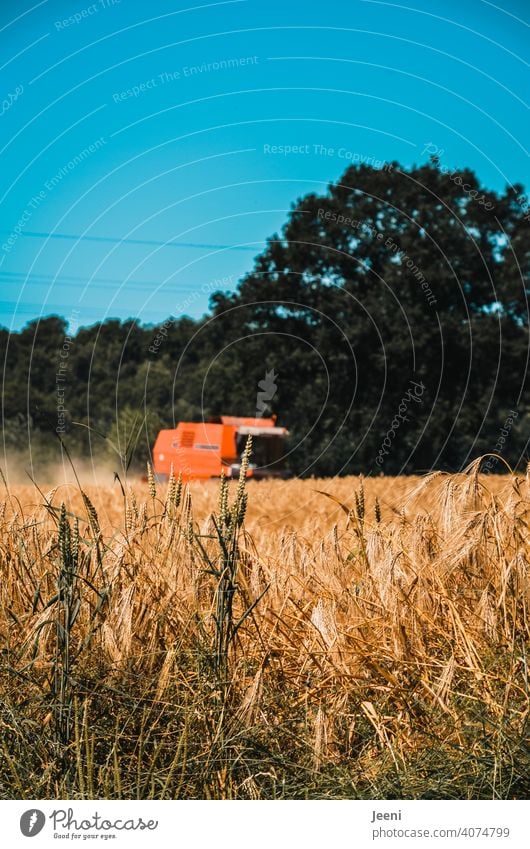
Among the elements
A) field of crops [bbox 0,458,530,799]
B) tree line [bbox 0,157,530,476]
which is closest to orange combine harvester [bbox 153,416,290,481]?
tree line [bbox 0,157,530,476]

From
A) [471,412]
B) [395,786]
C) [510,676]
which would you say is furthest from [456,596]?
[471,412]

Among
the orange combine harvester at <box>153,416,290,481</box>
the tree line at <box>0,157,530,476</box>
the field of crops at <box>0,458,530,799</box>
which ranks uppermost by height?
the tree line at <box>0,157,530,476</box>

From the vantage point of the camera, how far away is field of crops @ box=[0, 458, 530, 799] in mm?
3230

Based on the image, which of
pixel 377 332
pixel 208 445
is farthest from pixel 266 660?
pixel 377 332

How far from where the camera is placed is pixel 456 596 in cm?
409

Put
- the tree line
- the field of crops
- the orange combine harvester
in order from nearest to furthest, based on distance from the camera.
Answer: the field of crops → the orange combine harvester → the tree line

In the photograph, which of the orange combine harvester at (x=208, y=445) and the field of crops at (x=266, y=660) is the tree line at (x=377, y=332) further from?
the field of crops at (x=266, y=660)

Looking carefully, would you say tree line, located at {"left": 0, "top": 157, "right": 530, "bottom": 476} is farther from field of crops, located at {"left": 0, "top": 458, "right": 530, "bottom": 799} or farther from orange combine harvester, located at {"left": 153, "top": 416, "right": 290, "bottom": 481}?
field of crops, located at {"left": 0, "top": 458, "right": 530, "bottom": 799}

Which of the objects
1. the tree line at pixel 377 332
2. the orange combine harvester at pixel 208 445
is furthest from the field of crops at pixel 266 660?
the tree line at pixel 377 332

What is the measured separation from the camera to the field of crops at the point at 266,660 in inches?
127
